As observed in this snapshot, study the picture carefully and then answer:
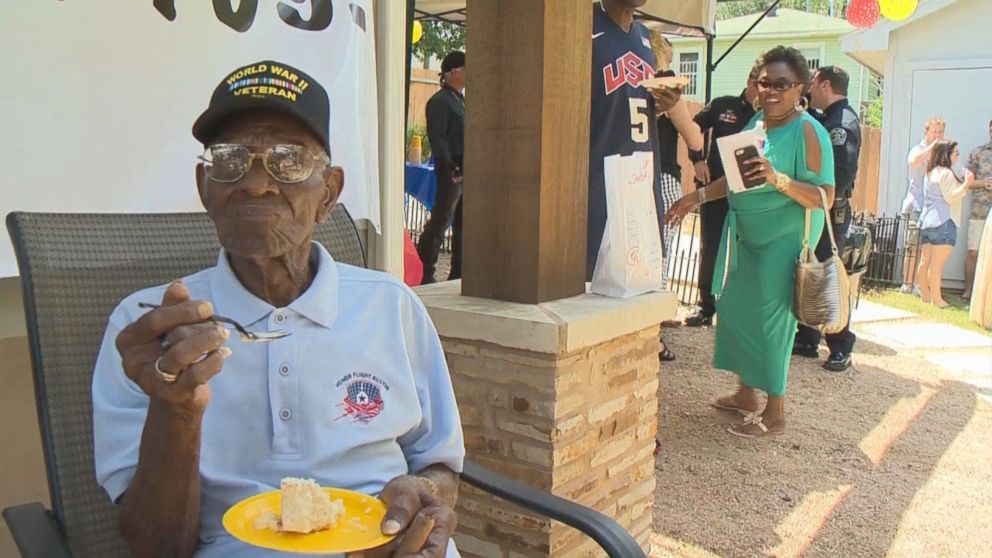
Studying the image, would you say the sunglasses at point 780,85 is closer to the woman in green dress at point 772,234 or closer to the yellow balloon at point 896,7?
the woman in green dress at point 772,234

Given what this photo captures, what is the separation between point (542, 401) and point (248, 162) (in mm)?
1383

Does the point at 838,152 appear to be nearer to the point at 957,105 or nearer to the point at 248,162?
the point at 248,162

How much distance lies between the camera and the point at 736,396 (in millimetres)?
4961

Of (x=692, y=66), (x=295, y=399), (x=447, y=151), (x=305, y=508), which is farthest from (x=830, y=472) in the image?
(x=692, y=66)

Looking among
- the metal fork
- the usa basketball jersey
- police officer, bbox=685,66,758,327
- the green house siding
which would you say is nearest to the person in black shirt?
police officer, bbox=685,66,758,327

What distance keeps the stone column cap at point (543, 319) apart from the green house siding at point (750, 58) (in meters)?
28.4

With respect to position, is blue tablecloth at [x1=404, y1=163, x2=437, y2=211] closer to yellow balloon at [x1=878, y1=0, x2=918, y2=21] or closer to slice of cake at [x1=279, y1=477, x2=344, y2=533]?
yellow balloon at [x1=878, y1=0, x2=918, y2=21]

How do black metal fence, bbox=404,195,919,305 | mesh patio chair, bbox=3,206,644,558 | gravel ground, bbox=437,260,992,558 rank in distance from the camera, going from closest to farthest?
mesh patio chair, bbox=3,206,644,558 → gravel ground, bbox=437,260,992,558 → black metal fence, bbox=404,195,919,305

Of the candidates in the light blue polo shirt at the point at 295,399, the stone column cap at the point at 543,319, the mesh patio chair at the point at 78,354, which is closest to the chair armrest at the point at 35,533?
the mesh patio chair at the point at 78,354

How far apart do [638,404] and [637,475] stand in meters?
0.26

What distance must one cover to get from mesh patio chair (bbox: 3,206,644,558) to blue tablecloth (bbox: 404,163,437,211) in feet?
21.8

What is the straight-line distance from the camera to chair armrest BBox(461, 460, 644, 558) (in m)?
1.74

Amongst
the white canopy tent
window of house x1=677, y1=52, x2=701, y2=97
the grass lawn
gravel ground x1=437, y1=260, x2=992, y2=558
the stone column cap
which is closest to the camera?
the stone column cap

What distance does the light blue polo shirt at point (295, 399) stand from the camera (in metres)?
1.52
